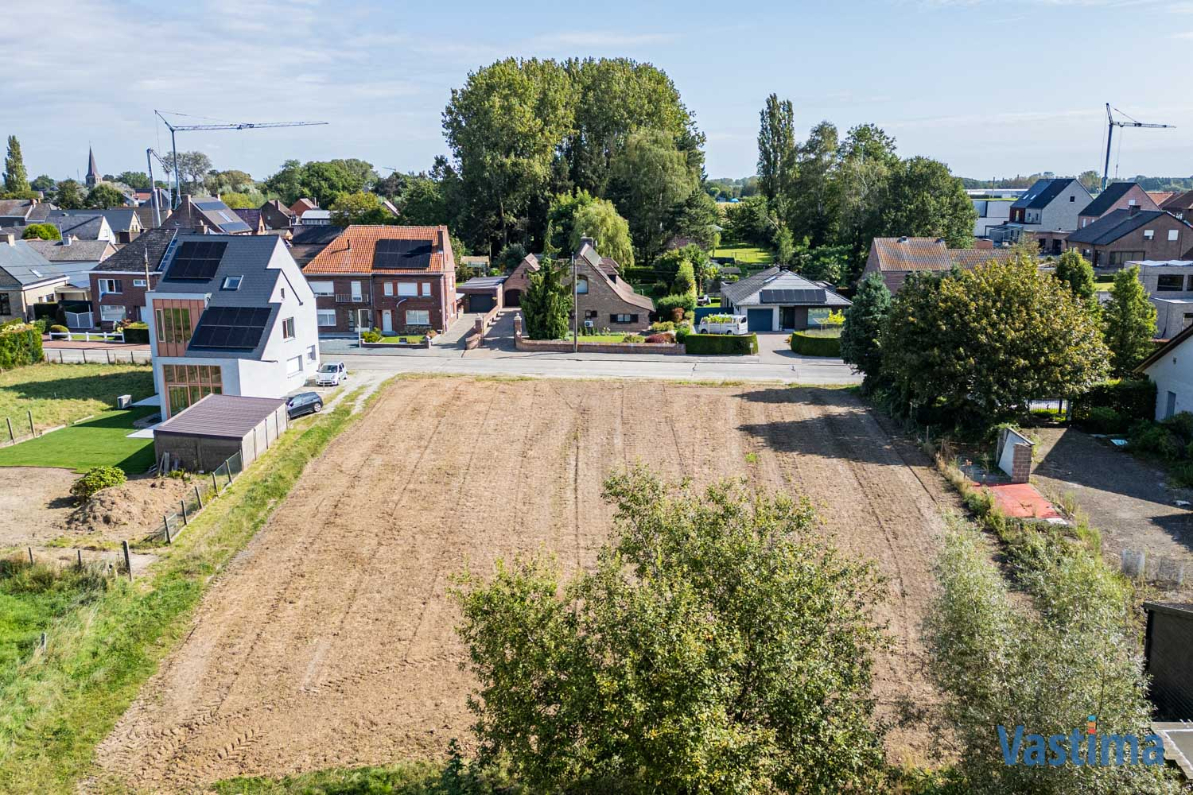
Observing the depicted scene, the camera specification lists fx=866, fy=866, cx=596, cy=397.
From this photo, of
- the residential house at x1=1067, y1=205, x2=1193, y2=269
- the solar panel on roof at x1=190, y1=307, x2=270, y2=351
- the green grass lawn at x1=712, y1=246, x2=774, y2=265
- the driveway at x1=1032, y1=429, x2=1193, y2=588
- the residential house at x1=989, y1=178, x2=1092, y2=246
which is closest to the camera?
the driveway at x1=1032, y1=429, x2=1193, y2=588

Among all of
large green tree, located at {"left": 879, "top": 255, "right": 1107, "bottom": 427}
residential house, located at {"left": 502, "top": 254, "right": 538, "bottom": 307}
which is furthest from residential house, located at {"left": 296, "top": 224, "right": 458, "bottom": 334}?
large green tree, located at {"left": 879, "top": 255, "right": 1107, "bottom": 427}

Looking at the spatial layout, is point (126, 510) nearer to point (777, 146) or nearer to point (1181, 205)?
point (777, 146)

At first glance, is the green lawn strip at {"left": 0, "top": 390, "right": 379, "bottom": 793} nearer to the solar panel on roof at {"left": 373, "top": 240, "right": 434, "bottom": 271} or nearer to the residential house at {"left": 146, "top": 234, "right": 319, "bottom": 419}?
the residential house at {"left": 146, "top": 234, "right": 319, "bottom": 419}

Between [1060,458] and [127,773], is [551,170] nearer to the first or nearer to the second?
[1060,458]

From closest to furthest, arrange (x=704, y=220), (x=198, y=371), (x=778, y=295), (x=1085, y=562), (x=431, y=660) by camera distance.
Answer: (x=1085, y=562) < (x=431, y=660) < (x=198, y=371) < (x=778, y=295) < (x=704, y=220)

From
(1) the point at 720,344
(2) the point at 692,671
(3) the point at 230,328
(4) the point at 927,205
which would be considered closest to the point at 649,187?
(4) the point at 927,205

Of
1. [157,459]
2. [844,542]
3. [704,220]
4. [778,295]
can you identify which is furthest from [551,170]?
[844,542]
